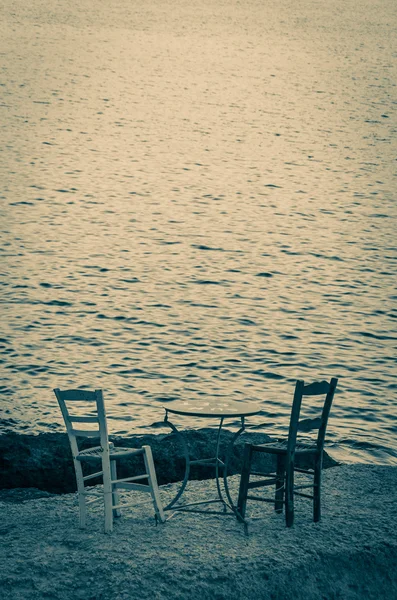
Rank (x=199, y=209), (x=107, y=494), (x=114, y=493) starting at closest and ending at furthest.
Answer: (x=107, y=494) < (x=114, y=493) < (x=199, y=209)

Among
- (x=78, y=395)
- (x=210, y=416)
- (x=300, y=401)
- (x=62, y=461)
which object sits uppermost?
(x=78, y=395)

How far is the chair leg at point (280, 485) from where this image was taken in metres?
8.45

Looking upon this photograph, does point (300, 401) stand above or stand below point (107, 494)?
above

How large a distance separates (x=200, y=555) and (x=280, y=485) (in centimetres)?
157

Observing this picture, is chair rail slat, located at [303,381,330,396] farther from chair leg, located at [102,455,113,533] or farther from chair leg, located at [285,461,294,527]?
chair leg, located at [102,455,113,533]

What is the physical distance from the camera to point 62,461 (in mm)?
10539

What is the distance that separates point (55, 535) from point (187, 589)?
1.59 m

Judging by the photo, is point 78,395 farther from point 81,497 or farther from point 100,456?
point 81,497

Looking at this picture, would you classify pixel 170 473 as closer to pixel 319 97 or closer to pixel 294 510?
pixel 294 510

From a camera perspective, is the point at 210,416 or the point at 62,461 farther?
the point at 62,461

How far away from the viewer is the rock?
10375 mm

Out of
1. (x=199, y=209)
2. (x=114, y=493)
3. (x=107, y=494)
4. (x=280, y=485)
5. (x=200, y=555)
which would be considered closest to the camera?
(x=200, y=555)

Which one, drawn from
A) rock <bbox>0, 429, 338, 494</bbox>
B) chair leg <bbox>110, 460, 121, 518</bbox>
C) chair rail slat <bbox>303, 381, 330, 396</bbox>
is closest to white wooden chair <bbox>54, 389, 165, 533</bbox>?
chair leg <bbox>110, 460, 121, 518</bbox>

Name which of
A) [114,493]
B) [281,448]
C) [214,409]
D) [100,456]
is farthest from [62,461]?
[281,448]
